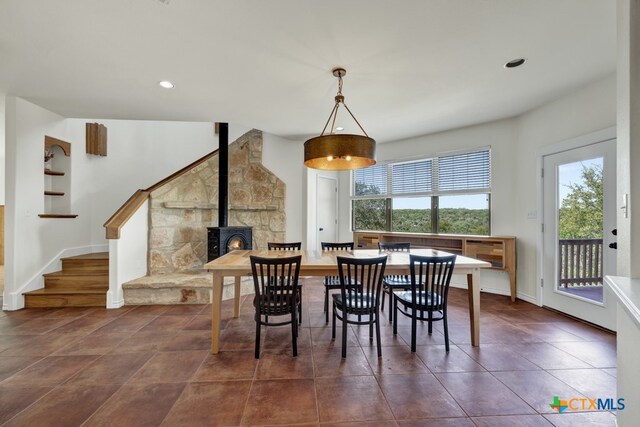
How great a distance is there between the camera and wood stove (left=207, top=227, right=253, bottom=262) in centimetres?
403

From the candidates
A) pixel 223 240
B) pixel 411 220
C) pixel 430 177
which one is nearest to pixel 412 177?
pixel 430 177

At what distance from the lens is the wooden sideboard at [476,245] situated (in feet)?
12.1

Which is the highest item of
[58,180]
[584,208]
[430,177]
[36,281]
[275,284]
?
[430,177]

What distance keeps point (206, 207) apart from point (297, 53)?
10.1 feet

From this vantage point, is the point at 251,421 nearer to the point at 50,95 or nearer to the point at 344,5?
the point at 344,5

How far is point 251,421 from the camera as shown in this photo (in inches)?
59.6

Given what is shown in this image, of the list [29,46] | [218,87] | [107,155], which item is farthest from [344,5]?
[107,155]

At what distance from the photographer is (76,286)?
3578 mm

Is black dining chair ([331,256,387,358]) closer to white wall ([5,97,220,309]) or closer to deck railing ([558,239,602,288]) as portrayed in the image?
deck railing ([558,239,602,288])

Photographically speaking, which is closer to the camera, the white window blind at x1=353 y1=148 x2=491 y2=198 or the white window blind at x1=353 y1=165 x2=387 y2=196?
the white window blind at x1=353 y1=148 x2=491 y2=198

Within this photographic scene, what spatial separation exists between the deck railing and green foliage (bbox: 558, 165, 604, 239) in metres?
0.08

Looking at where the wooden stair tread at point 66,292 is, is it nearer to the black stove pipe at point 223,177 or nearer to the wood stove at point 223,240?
the wood stove at point 223,240

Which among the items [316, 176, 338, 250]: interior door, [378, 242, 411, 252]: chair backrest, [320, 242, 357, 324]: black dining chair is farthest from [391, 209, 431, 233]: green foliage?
[320, 242, 357, 324]: black dining chair

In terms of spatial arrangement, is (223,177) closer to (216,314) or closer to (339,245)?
(339,245)
